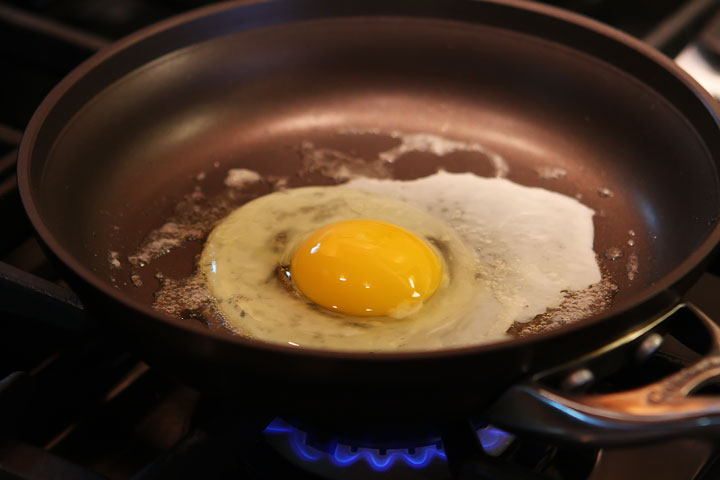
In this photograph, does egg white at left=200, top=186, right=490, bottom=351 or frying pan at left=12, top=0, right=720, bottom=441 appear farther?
egg white at left=200, top=186, right=490, bottom=351

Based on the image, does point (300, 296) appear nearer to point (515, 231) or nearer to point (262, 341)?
point (262, 341)

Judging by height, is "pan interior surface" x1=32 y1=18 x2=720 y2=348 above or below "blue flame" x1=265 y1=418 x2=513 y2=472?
above

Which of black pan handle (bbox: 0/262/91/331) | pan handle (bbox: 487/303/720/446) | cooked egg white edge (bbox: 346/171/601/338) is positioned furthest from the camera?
cooked egg white edge (bbox: 346/171/601/338)

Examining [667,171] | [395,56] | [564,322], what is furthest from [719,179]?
[395,56]

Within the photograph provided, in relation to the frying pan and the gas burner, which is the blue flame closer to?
the gas burner

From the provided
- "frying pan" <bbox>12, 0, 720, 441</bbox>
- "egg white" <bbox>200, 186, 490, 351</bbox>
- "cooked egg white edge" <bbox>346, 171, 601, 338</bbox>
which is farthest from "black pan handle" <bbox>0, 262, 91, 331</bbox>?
"cooked egg white edge" <bbox>346, 171, 601, 338</bbox>

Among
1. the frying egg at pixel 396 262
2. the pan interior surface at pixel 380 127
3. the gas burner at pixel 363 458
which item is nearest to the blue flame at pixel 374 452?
the gas burner at pixel 363 458
